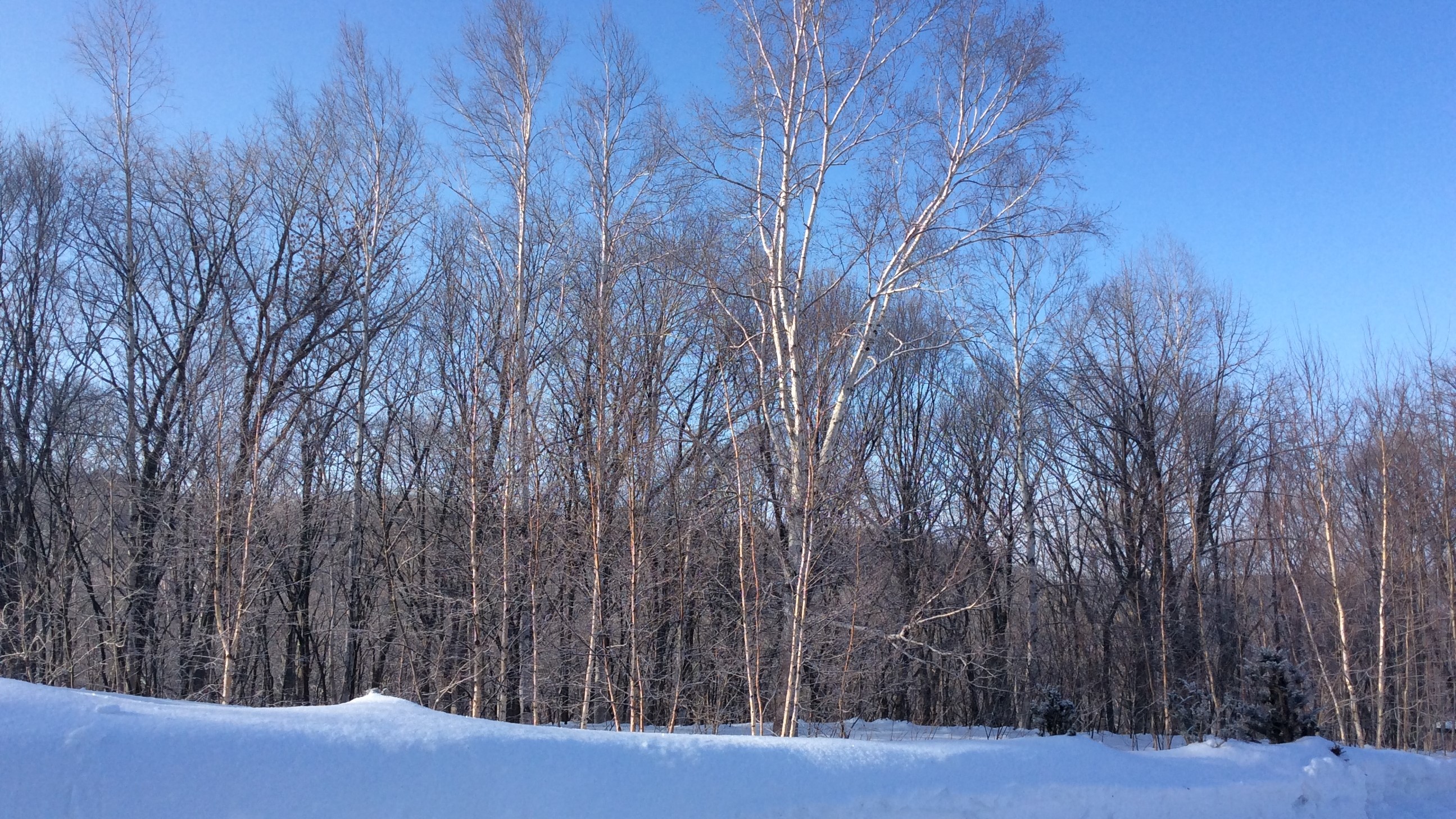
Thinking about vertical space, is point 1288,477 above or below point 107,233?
below

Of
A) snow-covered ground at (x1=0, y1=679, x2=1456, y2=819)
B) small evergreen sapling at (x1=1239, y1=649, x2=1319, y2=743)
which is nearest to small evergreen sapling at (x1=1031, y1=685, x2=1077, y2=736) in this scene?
small evergreen sapling at (x1=1239, y1=649, x2=1319, y2=743)

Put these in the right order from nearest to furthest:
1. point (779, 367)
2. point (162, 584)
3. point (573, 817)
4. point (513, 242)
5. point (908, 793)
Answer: point (573, 817) → point (908, 793) → point (779, 367) → point (162, 584) → point (513, 242)

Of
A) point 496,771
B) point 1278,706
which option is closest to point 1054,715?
point 1278,706

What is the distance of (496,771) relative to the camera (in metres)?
4.35

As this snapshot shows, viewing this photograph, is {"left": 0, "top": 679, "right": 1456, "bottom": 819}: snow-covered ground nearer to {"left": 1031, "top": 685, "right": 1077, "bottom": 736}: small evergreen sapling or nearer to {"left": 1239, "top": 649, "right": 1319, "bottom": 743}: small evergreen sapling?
{"left": 1239, "top": 649, "right": 1319, "bottom": 743}: small evergreen sapling

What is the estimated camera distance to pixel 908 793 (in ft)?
17.5

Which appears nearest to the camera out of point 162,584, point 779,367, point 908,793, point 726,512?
point 908,793

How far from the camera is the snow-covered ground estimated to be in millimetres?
3580

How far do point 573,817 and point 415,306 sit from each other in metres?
17.8

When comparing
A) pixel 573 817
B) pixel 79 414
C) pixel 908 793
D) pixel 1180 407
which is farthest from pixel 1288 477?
pixel 79 414

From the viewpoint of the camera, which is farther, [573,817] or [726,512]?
[726,512]

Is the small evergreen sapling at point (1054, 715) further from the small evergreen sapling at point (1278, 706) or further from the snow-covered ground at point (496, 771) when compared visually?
the snow-covered ground at point (496, 771)

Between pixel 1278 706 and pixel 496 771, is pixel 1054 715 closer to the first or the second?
pixel 1278 706

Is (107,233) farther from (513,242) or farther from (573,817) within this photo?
(573,817)
